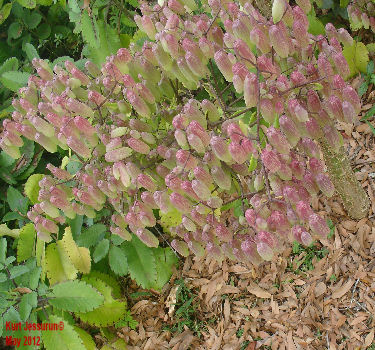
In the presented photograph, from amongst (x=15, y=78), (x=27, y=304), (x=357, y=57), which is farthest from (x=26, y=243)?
(x=357, y=57)

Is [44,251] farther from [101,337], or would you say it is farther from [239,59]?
[239,59]

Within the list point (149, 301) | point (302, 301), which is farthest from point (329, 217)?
point (149, 301)

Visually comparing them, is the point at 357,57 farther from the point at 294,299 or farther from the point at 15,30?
the point at 15,30

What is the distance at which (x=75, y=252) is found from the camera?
5.66 feet

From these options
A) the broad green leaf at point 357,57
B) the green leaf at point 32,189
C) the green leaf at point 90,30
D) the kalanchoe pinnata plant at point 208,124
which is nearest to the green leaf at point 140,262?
the green leaf at point 32,189

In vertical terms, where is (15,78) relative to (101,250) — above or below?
above

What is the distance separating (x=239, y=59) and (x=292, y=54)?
0.12 meters

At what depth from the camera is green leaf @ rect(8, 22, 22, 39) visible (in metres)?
2.39

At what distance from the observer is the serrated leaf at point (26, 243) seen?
1.80 meters

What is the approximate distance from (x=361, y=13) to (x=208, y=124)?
3.13 feet

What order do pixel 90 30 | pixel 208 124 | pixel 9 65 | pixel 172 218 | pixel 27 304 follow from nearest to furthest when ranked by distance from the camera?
pixel 208 124
pixel 27 304
pixel 90 30
pixel 172 218
pixel 9 65

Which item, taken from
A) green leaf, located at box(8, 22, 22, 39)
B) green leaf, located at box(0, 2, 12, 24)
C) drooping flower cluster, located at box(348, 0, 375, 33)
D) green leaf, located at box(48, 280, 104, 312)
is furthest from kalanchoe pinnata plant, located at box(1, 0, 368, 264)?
green leaf, located at box(8, 22, 22, 39)

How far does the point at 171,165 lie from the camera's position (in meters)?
1.02

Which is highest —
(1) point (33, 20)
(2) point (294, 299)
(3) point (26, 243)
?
(1) point (33, 20)
